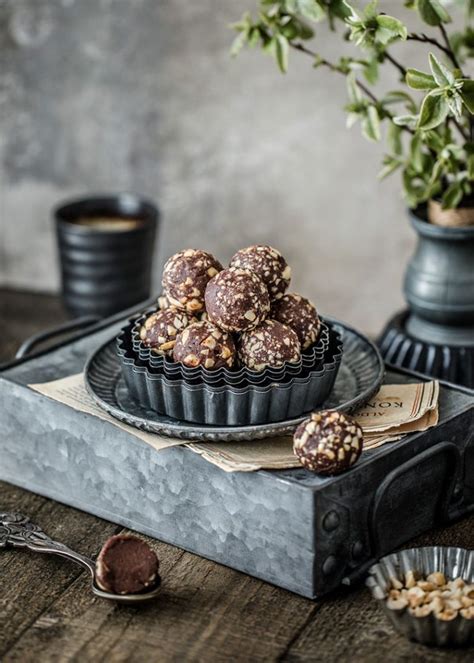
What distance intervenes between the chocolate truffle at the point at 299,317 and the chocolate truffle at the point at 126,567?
11.7 inches

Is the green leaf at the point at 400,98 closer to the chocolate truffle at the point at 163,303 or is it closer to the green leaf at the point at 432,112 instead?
the green leaf at the point at 432,112

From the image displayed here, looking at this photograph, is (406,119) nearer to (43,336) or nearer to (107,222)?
(43,336)

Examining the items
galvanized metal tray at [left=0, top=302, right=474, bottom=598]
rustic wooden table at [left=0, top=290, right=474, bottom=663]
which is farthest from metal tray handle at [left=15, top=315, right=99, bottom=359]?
rustic wooden table at [left=0, top=290, right=474, bottom=663]

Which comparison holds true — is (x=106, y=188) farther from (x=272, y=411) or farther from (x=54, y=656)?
(x=54, y=656)

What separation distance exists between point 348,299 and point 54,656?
49.4 inches

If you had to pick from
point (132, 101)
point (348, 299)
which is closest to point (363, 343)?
point (348, 299)

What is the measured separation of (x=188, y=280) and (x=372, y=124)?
1.32 ft

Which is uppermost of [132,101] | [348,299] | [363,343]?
[132,101]

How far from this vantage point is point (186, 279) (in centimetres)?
118

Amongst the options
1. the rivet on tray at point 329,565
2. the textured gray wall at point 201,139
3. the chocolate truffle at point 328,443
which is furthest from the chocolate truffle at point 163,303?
the textured gray wall at point 201,139

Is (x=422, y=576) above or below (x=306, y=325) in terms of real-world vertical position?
below

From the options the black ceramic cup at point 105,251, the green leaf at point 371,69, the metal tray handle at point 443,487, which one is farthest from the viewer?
the black ceramic cup at point 105,251

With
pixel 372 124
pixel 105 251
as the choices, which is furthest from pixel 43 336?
pixel 372 124

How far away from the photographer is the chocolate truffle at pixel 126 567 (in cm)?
108
